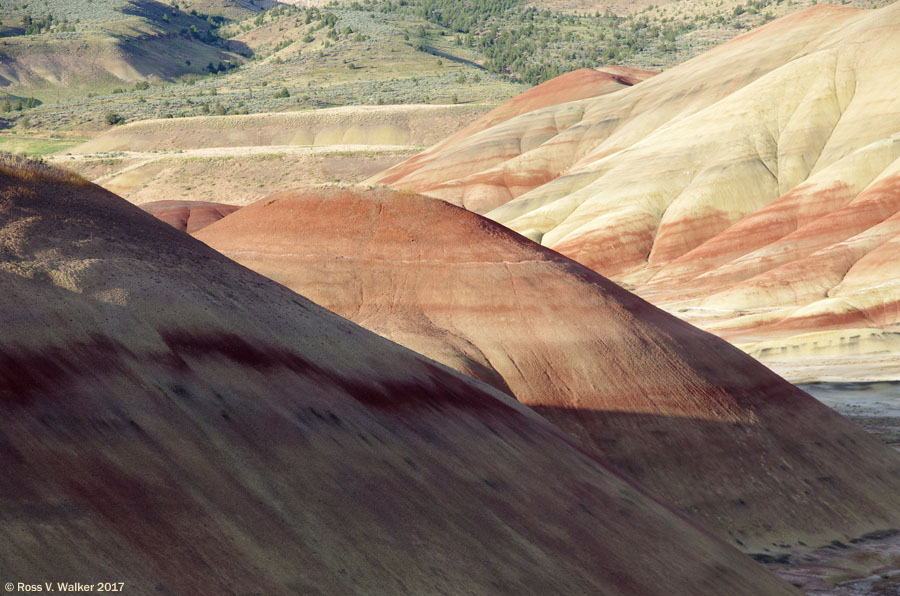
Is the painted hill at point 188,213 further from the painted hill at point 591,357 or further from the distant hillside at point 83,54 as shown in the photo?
the distant hillside at point 83,54

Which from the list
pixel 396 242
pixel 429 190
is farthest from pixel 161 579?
pixel 429 190

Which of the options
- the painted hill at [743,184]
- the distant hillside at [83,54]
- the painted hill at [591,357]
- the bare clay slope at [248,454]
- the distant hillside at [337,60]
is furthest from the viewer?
the distant hillside at [83,54]

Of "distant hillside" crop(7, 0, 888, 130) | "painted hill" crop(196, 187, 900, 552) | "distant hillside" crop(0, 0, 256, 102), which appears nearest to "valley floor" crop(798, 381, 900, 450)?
"painted hill" crop(196, 187, 900, 552)

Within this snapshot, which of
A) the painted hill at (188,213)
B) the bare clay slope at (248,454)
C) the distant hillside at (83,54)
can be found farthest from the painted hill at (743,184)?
the distant hillside at (83,54)

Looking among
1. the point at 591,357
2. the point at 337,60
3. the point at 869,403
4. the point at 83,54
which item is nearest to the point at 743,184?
the point at 869,403

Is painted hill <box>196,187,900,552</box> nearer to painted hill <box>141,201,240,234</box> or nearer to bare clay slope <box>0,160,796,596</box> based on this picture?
bare clay slope <box>0,160,796,596</box>

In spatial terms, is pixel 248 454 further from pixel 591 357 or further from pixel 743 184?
pixel 743 184

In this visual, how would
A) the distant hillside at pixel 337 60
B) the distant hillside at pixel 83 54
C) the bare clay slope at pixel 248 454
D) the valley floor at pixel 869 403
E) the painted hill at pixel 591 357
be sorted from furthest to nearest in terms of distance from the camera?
the distant hillside at pixel 83 54 < the distant hillside at pixel 337 60 < the valley floor at pixel 869 403 < the painted hill at pixel 591 357 < the bare clay slope at pixel 248 454
